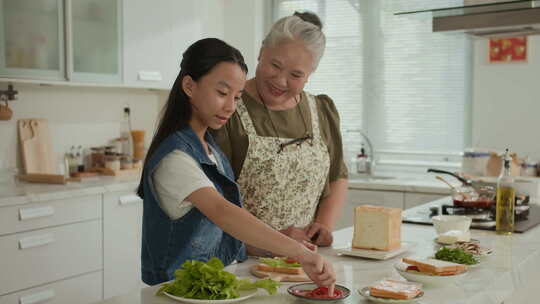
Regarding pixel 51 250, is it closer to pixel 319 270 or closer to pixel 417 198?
pixel 417 198

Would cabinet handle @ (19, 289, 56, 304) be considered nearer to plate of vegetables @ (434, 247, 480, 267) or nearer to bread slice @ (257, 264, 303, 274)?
bread slice @ (257, 264, 303, 274)

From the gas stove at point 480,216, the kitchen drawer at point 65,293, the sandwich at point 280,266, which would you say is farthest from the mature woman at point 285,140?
the kitchen drawer at point 65,293

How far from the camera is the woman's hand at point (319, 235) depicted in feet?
6.65

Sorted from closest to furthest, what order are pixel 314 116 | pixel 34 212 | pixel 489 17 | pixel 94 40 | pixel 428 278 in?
pixel 428 278
pixel 314 116
pixel 489 17
pixel 34 212
pixel 94 40

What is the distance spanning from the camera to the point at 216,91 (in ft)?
5.43

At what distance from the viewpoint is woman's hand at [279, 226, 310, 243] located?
199 centimetres

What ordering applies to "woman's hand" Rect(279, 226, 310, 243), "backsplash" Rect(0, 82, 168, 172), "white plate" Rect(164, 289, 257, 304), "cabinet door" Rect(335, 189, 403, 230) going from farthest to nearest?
1. "cabinet door" Rect(335, 189, 403, 230)
2. "backsplash" Rect(0, 82, 168, 172)
3. "woman's hand" Rect(279, 226, 310, 243)
4. "white plate" Rect(164, 289, 257, 304)

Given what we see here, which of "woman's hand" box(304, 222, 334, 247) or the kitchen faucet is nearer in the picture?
"woman's hand" box(304, 222, 334, 247)

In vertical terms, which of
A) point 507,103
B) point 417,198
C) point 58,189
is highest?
point 507,103

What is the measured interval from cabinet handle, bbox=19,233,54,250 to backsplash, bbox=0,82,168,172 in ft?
2.45

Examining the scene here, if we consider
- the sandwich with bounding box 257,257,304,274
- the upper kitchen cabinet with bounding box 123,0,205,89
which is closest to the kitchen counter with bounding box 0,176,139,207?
the upper kitchen cabinet with bounding box 123,0,205,89

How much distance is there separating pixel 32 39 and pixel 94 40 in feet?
1.37

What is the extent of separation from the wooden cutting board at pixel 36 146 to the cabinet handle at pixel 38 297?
2.80 feet

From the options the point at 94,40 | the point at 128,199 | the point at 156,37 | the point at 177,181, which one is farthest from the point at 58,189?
the point at 177,181
